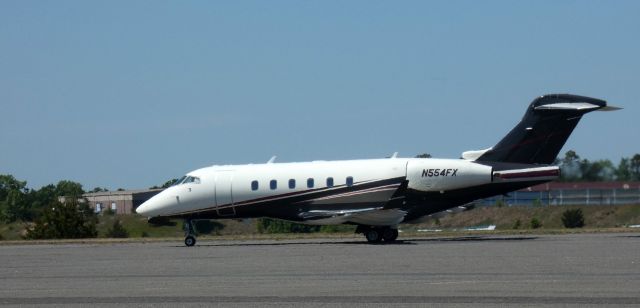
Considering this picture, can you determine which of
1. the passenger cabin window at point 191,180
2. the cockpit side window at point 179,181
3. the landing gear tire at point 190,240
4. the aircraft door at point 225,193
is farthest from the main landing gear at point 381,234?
the cockpit side window at point 179,181

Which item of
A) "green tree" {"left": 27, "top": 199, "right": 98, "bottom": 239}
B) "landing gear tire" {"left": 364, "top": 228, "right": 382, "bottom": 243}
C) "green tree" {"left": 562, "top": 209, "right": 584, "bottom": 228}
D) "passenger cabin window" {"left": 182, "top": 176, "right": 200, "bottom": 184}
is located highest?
"passenger cabin window" {"left": 182, "top": 176, "right": 200, "bottom": 184}

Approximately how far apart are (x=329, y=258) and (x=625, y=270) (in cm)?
943

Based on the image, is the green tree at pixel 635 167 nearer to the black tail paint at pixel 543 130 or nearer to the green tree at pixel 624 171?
the green tree at pixel 624 171

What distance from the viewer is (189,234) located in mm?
44406

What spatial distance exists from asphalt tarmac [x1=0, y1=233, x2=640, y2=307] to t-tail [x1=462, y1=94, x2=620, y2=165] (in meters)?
4.05

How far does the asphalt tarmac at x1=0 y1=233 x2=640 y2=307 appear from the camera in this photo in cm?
1861

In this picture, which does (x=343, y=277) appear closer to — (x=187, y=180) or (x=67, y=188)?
(x=187, y=180)

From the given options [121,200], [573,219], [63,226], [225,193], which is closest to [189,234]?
[225,193]

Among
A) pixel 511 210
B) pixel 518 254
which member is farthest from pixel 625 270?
pixel 511 210

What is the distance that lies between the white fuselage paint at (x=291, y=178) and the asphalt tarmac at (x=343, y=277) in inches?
170

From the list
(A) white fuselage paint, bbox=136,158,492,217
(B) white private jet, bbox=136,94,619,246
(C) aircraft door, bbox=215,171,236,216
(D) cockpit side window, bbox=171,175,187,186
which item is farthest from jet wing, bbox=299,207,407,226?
(D) cockpit side window, bbox=171,175,187,186

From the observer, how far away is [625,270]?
23.8m

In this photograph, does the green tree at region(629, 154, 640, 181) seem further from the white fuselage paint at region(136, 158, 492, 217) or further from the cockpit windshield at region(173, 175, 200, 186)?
the cockpit windshield at region(173, 175, 200, 186)

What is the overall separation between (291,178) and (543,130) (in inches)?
375
